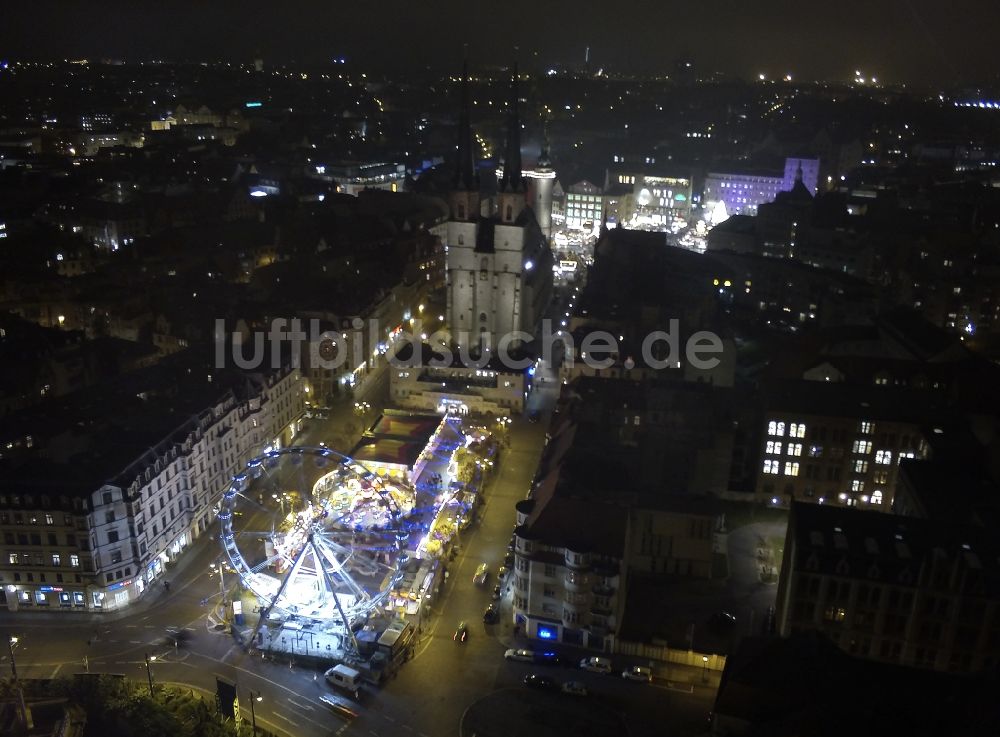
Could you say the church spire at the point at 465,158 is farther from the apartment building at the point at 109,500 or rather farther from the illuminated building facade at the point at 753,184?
the illuminated building facade at the point at 753,184

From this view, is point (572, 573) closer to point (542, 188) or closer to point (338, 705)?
point (338, 705)

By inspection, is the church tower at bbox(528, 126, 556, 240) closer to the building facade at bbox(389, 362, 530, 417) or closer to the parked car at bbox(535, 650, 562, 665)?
the building facade at bbox(389, 362, 530, 417)

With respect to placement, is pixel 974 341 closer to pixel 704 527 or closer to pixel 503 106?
pixel 704 527

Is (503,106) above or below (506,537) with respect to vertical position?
above

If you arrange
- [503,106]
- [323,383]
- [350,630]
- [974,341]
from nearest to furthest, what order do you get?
[350,630] < [323,383] < [974,341] < [503,106]

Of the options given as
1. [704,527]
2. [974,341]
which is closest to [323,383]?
[704,527]
